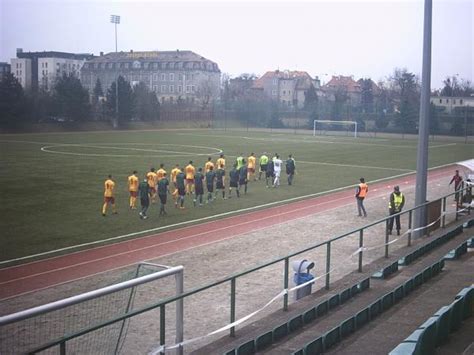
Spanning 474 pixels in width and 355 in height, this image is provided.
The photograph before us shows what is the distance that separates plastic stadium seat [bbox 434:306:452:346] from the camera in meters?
7.17

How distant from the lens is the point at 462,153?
178 feet

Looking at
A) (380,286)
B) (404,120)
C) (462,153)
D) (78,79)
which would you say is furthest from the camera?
(404,120)

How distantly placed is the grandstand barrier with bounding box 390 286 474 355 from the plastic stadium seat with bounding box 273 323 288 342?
1717 mm

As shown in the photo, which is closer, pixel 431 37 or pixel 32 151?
pixel 431 37

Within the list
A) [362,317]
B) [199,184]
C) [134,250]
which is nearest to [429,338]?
[362,317]

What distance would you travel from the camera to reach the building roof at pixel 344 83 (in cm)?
11750

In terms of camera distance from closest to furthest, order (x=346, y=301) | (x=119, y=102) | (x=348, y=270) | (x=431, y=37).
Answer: (x=346, y=301) → (x=348, y=270) → (x=431, y=37) → (x=119, y=102)

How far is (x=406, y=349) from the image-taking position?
5.87 metres

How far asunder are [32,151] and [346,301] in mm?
37693

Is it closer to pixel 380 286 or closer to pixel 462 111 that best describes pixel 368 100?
pixel 462 111

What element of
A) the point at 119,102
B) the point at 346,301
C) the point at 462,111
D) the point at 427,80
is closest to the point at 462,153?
the point at 462,111

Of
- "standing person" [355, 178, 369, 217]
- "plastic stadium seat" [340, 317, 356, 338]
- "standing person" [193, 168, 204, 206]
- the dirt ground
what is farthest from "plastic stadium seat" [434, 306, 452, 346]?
"standing person" [193, 168, 204, 206]

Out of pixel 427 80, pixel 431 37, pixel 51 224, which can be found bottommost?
pixel 51 224

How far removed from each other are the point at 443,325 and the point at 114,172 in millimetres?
29010
